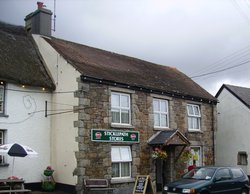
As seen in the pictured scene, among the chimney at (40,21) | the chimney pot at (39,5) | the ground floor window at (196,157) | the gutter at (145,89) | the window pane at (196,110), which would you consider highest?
the chimney pot at (39,5)

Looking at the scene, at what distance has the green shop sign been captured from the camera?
16453mm

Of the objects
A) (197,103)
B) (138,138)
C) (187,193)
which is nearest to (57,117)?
(138,138)

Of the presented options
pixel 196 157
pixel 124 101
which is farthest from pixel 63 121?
pixel 196 157

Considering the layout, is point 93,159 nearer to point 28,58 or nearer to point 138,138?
point 138,138

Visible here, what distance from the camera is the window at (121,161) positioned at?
1735cm

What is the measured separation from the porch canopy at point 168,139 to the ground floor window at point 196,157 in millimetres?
2349

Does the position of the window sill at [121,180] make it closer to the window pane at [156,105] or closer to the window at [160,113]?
the window at [160,113]

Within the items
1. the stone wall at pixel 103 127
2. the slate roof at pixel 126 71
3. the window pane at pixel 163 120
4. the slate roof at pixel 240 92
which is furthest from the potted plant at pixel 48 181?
the slate roof at pixel 240 92

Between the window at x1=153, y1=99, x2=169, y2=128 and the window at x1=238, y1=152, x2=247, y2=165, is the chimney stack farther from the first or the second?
the window at x1=238, y1=152, x2=247, y2=165

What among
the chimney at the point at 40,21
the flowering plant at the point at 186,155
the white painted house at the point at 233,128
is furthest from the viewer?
the white painted house at the point at 233,128

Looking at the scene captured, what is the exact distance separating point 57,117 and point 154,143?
476 cm

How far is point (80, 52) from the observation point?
20125 millimetres

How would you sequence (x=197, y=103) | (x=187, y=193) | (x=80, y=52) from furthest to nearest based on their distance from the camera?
(x=197, y=103) → (x=80, y=52) → (x=187, y=193)

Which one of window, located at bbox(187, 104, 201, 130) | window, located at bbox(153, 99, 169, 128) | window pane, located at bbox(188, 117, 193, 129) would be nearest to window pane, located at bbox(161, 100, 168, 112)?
window, located at bbox(153, 99, 169, 128)
